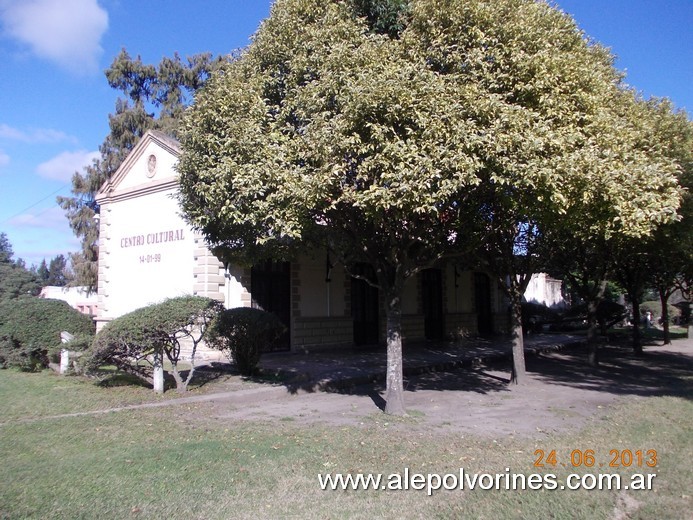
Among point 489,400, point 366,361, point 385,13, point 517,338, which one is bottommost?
point 489,400

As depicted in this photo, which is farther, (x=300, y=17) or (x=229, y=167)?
(x=300, y=17)

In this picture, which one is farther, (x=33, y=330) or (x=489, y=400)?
(x=33, y=330)

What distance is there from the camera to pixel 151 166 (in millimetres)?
17438

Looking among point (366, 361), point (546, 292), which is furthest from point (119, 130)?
point (546, 292)

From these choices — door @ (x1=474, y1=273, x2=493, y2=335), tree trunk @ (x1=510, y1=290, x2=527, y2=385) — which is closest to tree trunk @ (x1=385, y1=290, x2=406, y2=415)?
tree trunk @ (x1=510, y1=290, x2=527, y2=385)

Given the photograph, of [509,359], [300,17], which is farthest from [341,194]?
[509,359]

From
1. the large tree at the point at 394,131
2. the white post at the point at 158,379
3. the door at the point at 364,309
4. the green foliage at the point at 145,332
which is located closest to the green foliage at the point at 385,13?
the large tree at the point at 394,131

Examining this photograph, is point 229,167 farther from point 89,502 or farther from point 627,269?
point 627,269

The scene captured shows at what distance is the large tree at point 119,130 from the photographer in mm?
28922

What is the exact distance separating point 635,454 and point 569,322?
2369 cm

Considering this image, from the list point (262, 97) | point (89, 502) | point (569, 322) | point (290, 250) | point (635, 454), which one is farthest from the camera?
point (569, 322)

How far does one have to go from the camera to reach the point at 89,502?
4.63 meters

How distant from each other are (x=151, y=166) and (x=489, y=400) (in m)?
12.5

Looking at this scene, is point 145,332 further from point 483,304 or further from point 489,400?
point 483,304
